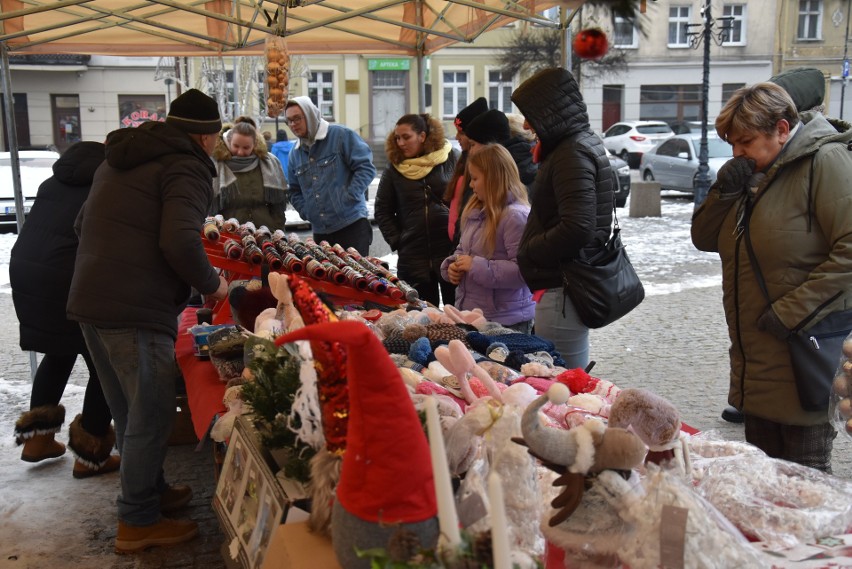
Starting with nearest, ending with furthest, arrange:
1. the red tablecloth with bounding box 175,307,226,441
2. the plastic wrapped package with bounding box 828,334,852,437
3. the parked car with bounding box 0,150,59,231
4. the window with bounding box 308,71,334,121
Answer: the plastic wrapped package with bounding box 828,334,852,437 → the red tablecloth with bounding box 175,307,226,441 → the parked car with bounding box 0,150,59,231 → the window with bounding box 308,71,334,121

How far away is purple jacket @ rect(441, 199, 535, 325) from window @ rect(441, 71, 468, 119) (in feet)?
90.3

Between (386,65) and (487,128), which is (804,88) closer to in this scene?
(487,128)

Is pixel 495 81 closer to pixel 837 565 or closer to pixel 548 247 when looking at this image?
pixel 548 247

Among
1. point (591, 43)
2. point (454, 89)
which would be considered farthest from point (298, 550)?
point (454, 89)

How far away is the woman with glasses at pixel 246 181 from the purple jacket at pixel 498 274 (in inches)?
82.5

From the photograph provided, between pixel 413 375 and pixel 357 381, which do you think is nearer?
pixel 357 381

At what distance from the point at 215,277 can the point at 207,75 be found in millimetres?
13426

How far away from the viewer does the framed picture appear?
6.08ft

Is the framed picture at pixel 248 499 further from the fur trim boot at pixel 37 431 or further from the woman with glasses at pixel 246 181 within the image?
the woman with glasses at pixel 246 181

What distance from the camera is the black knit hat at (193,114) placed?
10.1 feet

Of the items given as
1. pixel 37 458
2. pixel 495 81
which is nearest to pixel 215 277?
pixel 37 458

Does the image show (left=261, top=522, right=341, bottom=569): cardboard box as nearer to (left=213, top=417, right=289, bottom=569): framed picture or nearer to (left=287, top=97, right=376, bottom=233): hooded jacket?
(left=213, top=417, right=289, bottom=569): framed picture

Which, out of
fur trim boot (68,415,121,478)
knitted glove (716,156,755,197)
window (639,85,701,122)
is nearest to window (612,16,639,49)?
knitted glove (716,156,755,197)

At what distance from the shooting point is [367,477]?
130cm
